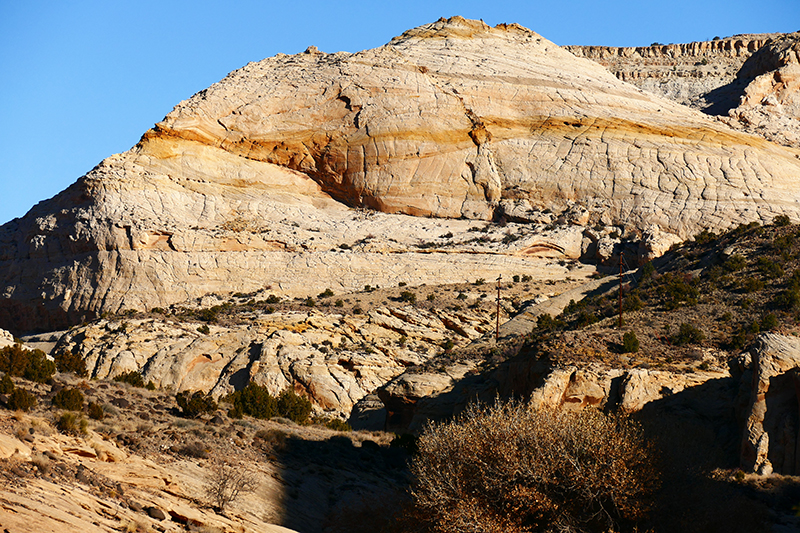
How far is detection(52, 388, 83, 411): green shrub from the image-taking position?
23672 millimetres

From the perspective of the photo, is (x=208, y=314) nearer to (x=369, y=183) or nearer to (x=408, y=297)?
(x=408, y=297)

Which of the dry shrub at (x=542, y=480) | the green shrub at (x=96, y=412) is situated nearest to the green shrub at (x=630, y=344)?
the dry shrub at (x=542, y=480)

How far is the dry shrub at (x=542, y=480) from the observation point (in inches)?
772

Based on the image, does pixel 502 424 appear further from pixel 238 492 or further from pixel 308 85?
pixel 308 85

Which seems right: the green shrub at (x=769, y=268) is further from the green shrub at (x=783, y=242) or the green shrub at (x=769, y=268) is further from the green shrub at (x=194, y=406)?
the green shrub at (x=194, y=406)

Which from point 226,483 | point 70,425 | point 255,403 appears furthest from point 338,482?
point 70,425

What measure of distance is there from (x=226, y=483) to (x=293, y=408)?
48.8 feet

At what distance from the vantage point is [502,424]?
21.7 m

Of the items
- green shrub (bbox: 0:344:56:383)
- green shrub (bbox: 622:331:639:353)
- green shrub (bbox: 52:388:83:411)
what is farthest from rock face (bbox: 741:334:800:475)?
green shrub (bbox: 0:344:56:383)

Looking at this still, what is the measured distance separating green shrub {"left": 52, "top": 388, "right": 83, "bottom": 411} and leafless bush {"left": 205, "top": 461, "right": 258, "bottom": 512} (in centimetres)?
421

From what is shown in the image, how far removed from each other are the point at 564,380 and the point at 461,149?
1414 inches

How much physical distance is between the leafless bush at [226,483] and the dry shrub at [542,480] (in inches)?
193

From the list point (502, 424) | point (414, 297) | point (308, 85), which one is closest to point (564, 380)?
point (502, 424)

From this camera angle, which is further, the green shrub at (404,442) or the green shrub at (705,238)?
the green shrub at (705,238)
